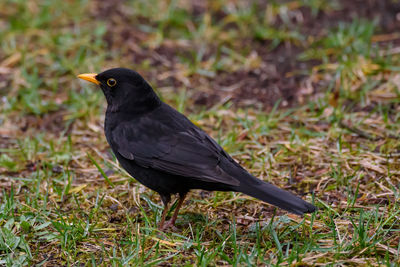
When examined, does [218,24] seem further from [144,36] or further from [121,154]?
[121,154]

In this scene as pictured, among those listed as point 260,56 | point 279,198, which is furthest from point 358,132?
point 260,56

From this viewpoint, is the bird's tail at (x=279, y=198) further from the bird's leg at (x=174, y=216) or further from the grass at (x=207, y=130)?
the bird's leg at (x=174, y=216)

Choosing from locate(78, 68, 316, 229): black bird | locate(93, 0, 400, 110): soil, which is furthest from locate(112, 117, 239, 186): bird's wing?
locate(93, 0, 400, 110): soil

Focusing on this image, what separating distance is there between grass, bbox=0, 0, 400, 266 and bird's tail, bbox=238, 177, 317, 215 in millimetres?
264

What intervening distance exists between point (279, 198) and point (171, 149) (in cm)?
95

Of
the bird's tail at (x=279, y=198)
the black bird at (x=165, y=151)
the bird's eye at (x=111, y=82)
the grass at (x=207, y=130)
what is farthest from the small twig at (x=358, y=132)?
the bird's eye at (x=111, y=82)

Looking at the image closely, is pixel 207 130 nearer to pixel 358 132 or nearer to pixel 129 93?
pixel 129 93

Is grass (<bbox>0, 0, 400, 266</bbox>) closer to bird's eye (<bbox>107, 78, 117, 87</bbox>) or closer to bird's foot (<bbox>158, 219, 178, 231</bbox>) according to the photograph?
bird's foot (<bbox>158, 219, 178, 231</bbox>)

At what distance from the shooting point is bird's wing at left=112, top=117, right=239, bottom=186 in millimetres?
4035

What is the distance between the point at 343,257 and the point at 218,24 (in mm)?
5076

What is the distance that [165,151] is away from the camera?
422 cm

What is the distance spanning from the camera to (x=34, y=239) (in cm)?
410

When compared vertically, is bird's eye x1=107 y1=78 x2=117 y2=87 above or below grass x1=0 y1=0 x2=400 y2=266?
above

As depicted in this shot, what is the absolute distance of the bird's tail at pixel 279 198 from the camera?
3.71 meters
